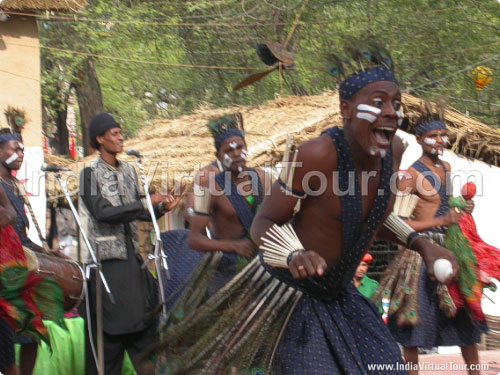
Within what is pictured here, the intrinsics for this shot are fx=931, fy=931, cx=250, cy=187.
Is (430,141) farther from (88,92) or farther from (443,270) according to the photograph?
(88,92)

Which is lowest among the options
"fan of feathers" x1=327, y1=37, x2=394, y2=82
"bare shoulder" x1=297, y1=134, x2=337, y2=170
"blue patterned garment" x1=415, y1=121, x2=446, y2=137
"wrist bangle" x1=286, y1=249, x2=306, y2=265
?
"wrist bangle" x1=286, y1=249, x2=306, y2=265

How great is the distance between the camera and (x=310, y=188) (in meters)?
4.60

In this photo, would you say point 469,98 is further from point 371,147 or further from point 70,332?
point 371,147

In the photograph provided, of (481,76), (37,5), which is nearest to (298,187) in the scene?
(37,5)

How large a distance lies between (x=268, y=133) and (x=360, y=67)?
28.7ft

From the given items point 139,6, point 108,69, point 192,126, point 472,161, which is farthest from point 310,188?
point 108,69

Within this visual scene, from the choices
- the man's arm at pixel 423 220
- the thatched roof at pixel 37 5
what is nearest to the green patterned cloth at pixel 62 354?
the man's arm at pixel 423 220

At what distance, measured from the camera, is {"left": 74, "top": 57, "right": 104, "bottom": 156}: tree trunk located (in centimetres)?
1831

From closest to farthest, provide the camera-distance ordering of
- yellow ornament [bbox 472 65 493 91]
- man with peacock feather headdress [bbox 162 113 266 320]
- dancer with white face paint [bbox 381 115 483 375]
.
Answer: man with peacock feather headdress [bbox 162 113 266 320], dancer with white face paint [bbox 381 115 483 375], yellow ornament [bbox 472 65 493 91]

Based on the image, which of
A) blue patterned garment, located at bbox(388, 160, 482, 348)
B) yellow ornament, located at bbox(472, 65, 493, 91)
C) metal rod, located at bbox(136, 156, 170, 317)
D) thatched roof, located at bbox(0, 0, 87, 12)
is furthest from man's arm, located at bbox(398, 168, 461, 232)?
yellow ornament, located at bbox(472, 65, 493, 91)

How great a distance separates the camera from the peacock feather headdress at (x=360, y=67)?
4.66 metres

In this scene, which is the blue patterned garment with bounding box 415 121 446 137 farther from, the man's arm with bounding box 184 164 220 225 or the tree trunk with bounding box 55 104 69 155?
the tree trunk with bounding box 55 104 69 155

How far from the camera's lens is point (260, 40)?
17859mm

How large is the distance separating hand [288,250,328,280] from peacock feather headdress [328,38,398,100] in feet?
2.88
